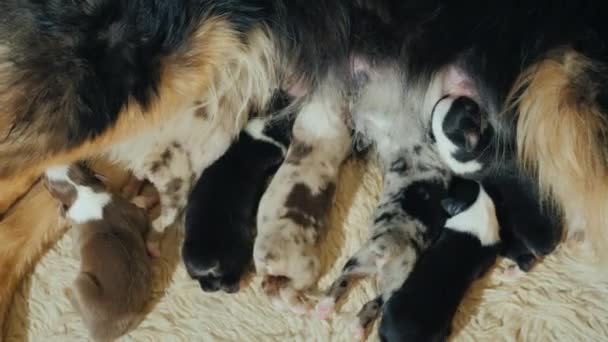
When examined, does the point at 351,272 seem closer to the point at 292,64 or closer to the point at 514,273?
the point at 514,273

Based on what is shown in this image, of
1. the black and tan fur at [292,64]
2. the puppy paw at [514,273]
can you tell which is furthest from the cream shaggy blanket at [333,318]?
the black and tan fur at [292,64]

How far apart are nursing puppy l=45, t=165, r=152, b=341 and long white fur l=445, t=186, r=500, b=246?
0.63 meters

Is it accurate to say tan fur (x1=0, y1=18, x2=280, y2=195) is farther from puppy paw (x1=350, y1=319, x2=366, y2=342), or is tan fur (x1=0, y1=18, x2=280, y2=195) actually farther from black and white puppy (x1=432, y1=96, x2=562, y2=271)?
puppy paw (x1=350, y1=319, x2=366, y2=342)

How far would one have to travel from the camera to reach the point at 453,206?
65.1 inches

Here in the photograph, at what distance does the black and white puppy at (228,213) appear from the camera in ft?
5.21

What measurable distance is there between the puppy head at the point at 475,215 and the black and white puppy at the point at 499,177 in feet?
0.17

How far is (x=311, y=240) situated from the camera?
1637mm

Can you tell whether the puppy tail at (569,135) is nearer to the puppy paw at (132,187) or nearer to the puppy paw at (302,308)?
the puppy paw at (302,308)

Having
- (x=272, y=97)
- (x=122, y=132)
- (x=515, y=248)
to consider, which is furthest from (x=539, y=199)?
(x=122, y=132)

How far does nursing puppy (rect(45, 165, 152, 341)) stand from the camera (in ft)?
5.14

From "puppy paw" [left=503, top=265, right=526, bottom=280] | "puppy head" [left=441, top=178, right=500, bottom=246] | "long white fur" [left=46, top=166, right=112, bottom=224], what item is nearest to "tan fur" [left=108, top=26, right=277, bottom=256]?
"long white fur" [left=46, top=166, right=112, bottom=224]

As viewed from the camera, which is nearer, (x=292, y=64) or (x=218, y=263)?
(x=218, y=263)

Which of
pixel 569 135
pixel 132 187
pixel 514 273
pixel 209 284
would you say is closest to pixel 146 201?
pixel 132 187

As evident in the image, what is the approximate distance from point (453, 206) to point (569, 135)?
265 mm
